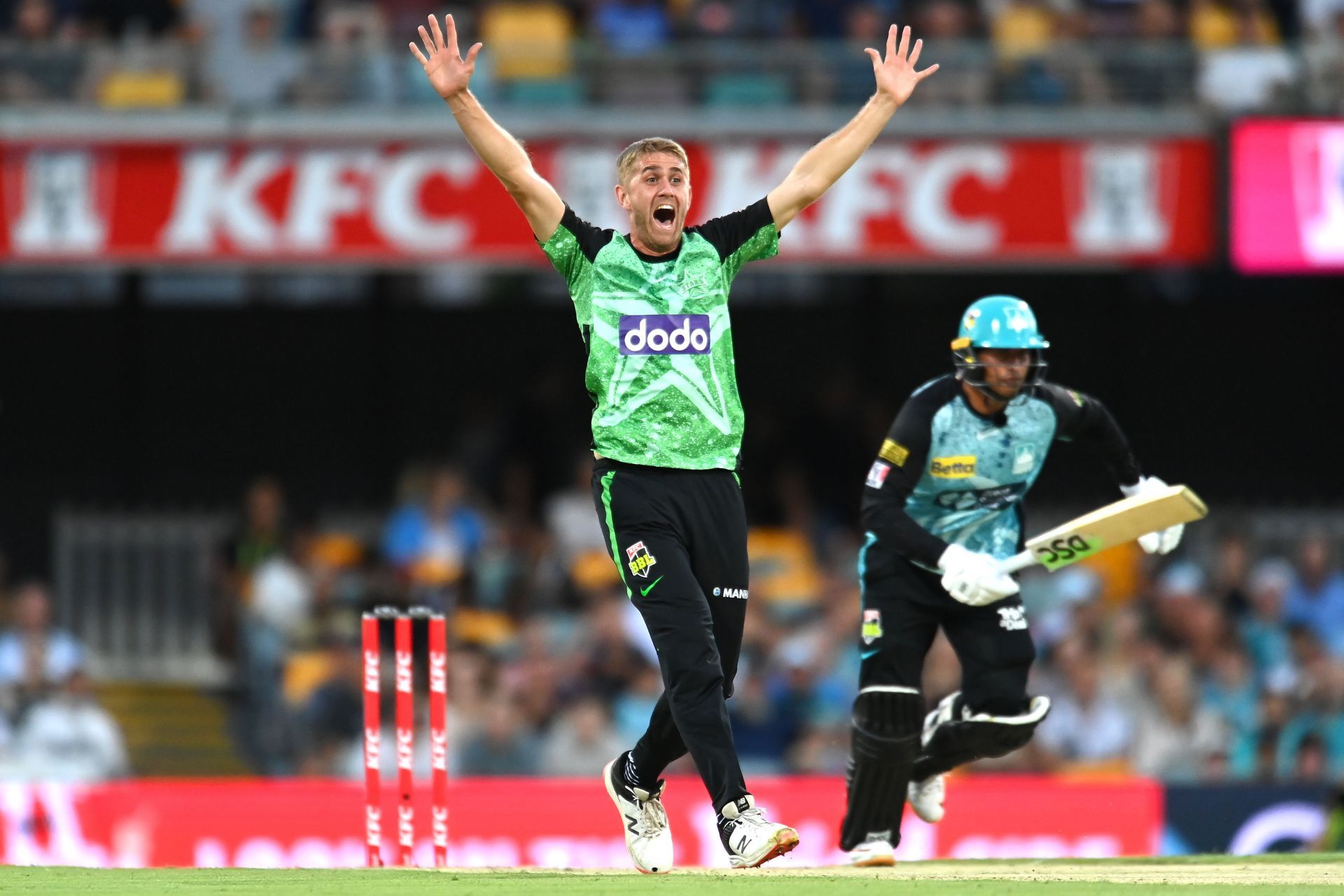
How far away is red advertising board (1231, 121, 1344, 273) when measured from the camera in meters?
13.7

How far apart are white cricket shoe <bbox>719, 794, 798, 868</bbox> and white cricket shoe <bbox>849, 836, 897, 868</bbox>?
62.7 inches

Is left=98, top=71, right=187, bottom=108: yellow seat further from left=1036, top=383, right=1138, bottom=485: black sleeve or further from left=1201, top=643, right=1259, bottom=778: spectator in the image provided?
left=1036, top=383, right=1138, bottom=485: black sleeve

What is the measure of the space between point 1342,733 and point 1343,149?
11.9 feet

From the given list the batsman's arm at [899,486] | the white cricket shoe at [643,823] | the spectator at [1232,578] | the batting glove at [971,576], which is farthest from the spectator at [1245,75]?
the white cricket shoe at [643,823]

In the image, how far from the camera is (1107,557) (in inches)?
583

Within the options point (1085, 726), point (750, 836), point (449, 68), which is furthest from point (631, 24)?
point (750, 836)

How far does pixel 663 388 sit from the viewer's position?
6.69 meters

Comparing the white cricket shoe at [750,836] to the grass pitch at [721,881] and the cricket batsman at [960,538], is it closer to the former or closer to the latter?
the grass pitch at [721,881]

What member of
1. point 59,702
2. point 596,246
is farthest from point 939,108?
point 596,246

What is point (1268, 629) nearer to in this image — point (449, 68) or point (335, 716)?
point (335, 716)

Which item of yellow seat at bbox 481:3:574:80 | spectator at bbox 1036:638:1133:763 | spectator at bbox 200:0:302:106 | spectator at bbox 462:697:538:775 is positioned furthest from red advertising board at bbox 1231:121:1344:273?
spectator at bbox 200:0:302:106

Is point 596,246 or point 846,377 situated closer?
point 596,246

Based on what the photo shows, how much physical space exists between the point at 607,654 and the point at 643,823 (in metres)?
5.58

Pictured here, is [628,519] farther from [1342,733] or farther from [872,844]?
[1342,733]
